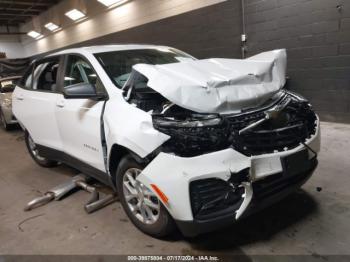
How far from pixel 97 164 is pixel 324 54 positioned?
4100 mm

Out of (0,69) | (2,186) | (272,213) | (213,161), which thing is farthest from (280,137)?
(0,69)

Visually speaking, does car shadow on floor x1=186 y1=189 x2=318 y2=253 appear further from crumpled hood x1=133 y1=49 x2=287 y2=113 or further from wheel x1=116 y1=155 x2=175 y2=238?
crumpled hood x1=133 y1=49 x2=287 y2=113

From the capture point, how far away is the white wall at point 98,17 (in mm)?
7457

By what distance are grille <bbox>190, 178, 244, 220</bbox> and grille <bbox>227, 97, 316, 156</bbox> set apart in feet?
0.83

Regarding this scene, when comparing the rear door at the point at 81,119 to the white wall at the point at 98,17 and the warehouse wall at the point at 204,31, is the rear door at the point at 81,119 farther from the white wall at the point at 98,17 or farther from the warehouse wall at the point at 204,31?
the white wall at the point at 98,17

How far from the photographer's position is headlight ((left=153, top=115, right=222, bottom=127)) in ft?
6.24

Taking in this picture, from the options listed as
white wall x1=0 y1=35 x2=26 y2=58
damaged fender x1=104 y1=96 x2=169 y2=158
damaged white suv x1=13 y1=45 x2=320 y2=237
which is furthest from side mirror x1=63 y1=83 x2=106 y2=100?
white wall x1=0 y1=35 x2=26 y2=58

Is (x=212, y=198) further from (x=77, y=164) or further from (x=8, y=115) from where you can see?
(x=8, y=115)

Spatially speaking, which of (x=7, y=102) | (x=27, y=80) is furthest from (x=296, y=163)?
(x=7, y=102)

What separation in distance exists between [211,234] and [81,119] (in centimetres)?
154

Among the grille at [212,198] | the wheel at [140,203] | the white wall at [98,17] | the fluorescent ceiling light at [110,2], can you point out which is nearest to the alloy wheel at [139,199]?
the wheel at [140,203]

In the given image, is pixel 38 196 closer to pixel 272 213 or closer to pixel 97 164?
pixel 97 164

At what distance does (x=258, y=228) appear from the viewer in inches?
93.4

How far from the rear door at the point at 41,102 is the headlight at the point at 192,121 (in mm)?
1782
